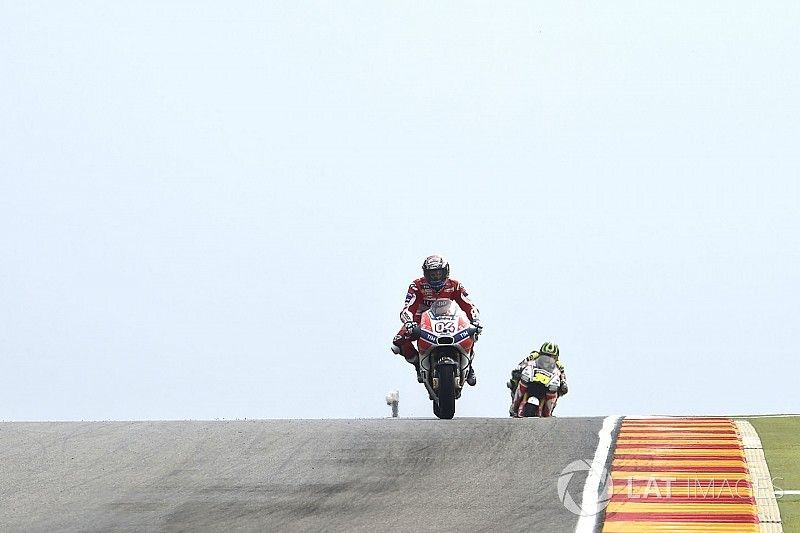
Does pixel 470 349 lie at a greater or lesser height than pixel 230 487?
greater

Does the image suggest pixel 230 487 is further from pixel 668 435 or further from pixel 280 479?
pixel 668 435

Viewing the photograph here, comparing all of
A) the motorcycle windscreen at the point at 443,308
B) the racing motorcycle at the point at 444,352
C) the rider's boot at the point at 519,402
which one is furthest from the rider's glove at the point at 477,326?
the rider's boot at the point at 519,402

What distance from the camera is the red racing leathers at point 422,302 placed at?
55.2ft

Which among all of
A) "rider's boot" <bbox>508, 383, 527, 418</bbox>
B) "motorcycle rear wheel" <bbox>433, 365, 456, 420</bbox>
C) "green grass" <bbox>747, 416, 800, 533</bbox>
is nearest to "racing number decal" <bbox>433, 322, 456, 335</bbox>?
"motorcycle rear wheel" <bbox>433, 365, 456, 420</bbox>

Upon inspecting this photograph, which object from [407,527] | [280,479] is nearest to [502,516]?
[407,527]

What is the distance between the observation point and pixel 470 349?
1642 centimetres

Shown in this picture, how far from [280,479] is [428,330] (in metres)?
5.20

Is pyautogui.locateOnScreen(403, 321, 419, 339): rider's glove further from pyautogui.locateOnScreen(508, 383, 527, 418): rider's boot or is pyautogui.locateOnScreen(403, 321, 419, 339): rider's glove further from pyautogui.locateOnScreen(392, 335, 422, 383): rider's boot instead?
pyautogui.locateOnScreen(508, 383, 527, 418): rider's boot

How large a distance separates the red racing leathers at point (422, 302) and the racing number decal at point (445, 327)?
61 cm

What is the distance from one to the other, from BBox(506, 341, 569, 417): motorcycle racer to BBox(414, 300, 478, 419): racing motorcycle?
162 centimetres

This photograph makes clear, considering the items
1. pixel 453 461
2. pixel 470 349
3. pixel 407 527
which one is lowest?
pixel 407 527

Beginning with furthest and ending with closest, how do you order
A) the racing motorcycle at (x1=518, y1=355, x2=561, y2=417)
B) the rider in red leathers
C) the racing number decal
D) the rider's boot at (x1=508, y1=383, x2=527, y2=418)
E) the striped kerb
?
the rider's boot at (x1=508, y1=383, x2=527, y2=418)
the racing motorcycle at (x1=518, y1=355, x2=561, y2=417)
the rider in red leathers
the racing number decal
the striped kerb

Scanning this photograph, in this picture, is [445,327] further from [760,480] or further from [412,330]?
[760,480]

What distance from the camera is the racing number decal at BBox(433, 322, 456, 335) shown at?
1612cm
